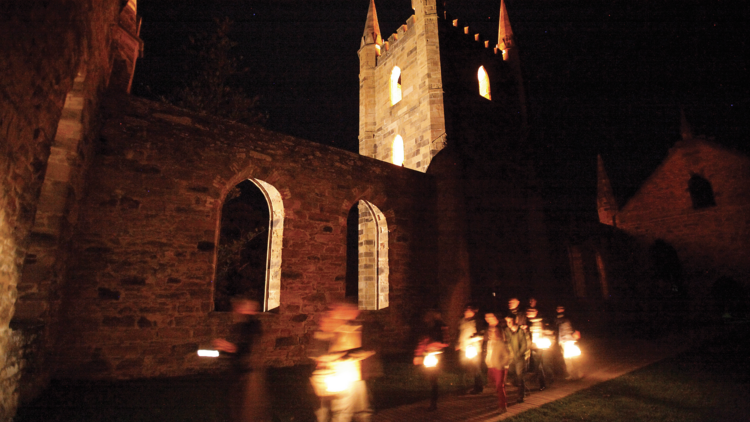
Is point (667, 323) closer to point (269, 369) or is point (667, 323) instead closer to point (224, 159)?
point (269, 369)

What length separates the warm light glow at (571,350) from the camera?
7.54 metres

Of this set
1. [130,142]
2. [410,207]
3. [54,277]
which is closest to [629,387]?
[410,207]

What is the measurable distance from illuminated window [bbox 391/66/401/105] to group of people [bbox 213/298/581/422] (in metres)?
11.7

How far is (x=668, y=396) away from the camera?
6.42 metres

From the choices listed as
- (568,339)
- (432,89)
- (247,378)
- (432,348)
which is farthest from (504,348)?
(432,89)

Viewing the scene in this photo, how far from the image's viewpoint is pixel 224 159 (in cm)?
838

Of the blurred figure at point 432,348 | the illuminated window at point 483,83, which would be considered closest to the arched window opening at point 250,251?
the blurred figure at point 432,348

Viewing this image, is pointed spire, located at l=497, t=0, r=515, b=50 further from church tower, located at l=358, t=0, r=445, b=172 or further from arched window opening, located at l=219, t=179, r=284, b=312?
arched window opening, located at l=219, t=179, r=284, b=312

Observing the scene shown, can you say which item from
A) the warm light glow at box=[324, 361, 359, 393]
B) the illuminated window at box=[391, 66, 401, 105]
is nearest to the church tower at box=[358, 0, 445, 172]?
the illuminated window at box=[391, 66, 401, 105]

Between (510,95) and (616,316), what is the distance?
41.4ft

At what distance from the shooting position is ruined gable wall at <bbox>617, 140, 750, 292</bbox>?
722 inches

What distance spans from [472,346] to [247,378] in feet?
12.7

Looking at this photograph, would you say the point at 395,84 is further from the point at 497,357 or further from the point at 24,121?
the point at 24,121

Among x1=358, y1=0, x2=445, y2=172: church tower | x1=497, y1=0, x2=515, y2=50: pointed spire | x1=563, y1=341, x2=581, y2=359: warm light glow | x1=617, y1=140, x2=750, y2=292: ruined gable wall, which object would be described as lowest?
x1=563, y1=341, x2=581, y2=359: warm light glow
